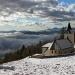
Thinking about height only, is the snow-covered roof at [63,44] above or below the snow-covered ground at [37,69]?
below

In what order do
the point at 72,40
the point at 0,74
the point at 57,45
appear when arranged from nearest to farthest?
the point at 0,74 < the point at 57,45 < the point at 72,40

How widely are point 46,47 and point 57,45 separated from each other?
4633 mm

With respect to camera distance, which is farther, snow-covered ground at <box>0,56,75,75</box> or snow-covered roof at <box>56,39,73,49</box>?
snow-covered roof at <box>56,39,73,49</box>

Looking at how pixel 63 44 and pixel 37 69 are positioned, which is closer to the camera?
pixel 37 69

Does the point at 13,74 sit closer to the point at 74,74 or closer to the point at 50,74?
the point at 50,74

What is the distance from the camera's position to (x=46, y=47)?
76.8m

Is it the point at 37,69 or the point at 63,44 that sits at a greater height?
the point at 37,69

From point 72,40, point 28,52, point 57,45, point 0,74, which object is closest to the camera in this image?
point 0,74

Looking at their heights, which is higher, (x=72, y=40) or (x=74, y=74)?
(x=74, y=74)

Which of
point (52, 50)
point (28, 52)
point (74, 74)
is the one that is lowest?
point (28, 52)

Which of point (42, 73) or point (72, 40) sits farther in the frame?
point (72, 40)

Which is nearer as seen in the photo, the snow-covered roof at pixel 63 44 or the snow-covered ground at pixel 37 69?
the snow-covered ground at pixel 37 69

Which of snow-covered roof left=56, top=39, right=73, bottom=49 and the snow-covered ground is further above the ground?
the snow-covered ground

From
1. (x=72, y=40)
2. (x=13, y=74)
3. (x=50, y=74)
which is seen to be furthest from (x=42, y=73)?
(x=72, y=40)
